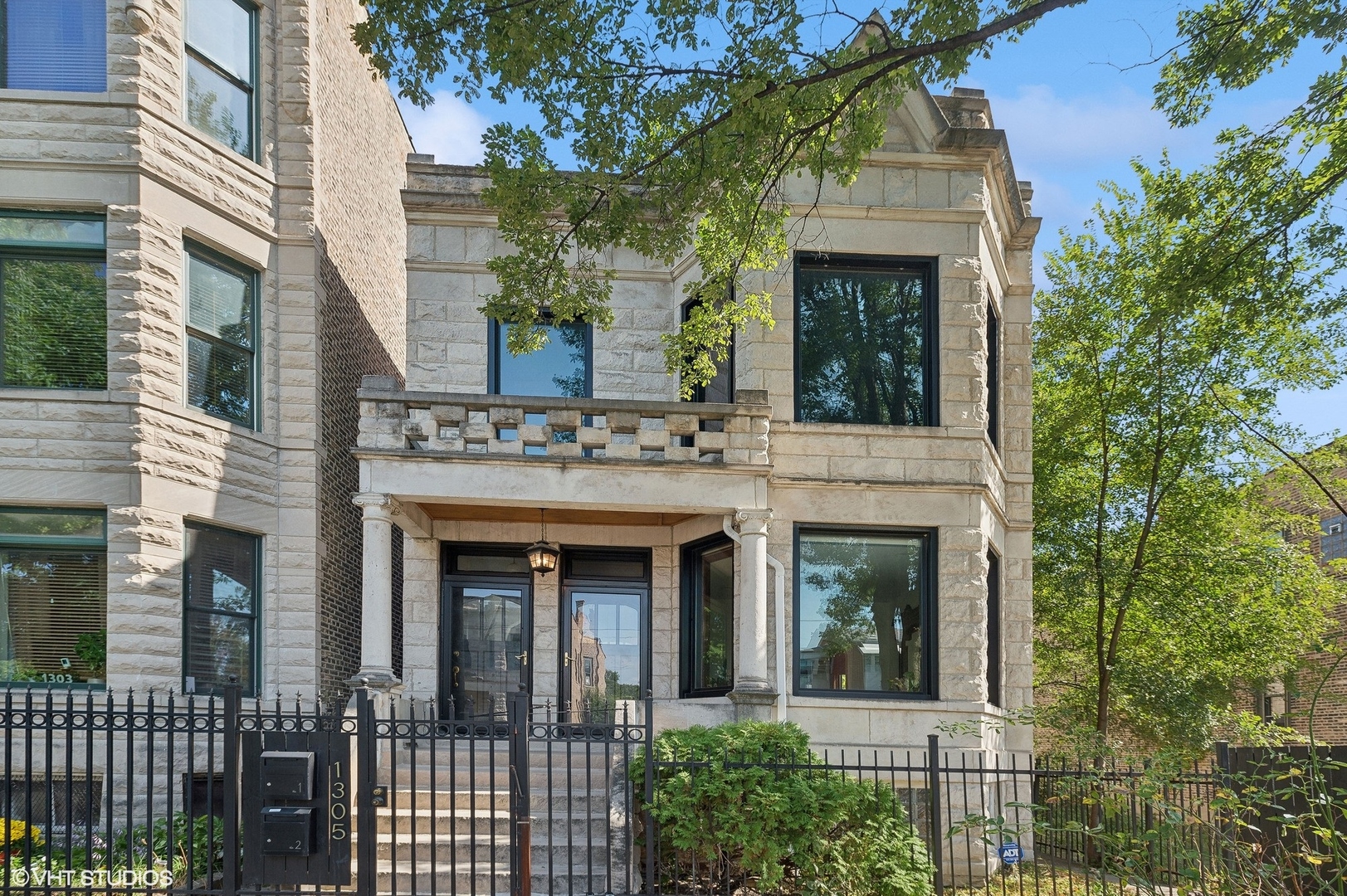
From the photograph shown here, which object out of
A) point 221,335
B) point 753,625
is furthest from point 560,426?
point 221,335

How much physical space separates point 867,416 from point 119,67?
30.6ft

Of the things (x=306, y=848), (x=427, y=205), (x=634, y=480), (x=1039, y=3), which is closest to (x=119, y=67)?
(x=427, y=205)

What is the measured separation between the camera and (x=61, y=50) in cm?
1250

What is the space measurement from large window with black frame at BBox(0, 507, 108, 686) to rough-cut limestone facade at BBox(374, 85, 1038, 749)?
3189mm

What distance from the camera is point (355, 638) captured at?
15766mm

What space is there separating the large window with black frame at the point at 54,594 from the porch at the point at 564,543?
294 centimetres

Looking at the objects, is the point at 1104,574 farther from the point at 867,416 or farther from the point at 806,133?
the point at 806,133

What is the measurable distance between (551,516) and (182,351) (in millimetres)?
4831

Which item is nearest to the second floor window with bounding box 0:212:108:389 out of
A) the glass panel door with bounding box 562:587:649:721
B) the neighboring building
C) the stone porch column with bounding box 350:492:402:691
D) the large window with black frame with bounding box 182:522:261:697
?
the large window with black frame with bounding box 182:522:261:697

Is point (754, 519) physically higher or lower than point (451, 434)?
lower

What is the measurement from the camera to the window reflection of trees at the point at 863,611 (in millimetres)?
13023

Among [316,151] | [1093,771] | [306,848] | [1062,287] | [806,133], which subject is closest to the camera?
[306,848]

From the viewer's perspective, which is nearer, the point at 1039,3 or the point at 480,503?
the point at 1039,3

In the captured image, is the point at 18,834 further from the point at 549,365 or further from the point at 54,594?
the point at 549,365
